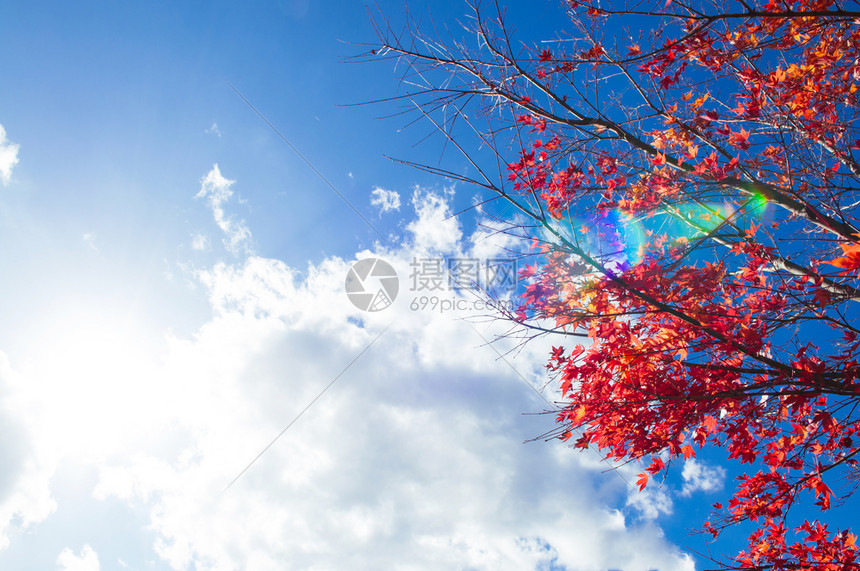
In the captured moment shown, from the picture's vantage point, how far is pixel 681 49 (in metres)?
3.54

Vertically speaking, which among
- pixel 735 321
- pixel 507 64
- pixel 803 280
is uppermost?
pixel 507 64

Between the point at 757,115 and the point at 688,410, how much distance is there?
3.03m

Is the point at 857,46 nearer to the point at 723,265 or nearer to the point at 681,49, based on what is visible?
the point at 681,49

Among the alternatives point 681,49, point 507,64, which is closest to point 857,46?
point 681,49

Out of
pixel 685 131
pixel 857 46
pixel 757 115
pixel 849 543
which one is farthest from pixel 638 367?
pixel 857 46

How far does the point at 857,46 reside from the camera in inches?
135

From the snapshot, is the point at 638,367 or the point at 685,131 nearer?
the point at 638,367

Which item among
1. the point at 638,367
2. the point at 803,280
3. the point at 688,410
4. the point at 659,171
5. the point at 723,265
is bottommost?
the point at 688,410

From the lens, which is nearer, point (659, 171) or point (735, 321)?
point (735, 321)

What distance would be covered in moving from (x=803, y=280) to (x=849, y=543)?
2850 mm

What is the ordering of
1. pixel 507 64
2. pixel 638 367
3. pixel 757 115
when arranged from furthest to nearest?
pixel 757 115 < pixel 507 64 < pixel 638 367

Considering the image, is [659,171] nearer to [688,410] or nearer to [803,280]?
[803,280]

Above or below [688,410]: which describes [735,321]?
above

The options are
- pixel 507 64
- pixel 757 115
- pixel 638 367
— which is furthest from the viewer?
pixel 757 115
